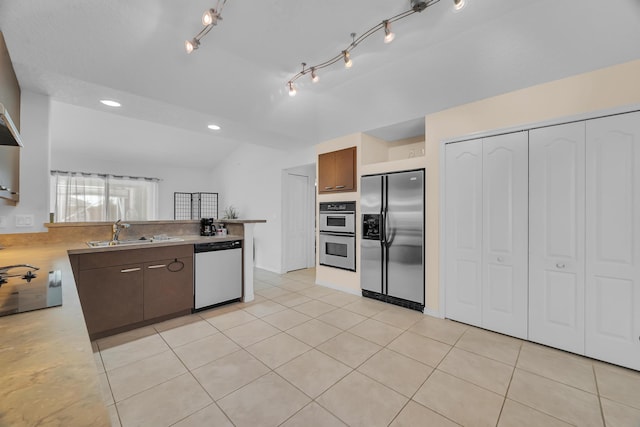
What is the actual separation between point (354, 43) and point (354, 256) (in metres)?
2.63

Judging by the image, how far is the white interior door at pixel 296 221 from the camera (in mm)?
5336

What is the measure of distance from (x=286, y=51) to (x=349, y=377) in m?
2.85

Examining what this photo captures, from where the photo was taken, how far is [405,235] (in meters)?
3.26

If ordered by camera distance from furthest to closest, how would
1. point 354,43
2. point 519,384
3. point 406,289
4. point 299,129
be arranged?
point 299,129, point 406,289, point 354,43, point 519,384

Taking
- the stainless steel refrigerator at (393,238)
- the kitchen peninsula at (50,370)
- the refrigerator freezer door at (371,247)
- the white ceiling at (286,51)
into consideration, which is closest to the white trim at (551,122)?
the white ceiling at (286,51)

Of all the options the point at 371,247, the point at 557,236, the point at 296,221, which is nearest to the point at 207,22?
the point at 371,247

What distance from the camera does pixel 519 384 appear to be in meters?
1.89

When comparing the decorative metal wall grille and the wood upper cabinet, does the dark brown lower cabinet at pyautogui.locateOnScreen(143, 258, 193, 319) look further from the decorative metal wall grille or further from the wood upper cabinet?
the decorative metal wall grille

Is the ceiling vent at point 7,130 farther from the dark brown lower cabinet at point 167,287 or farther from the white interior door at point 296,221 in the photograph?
the white interior door at point 296,221

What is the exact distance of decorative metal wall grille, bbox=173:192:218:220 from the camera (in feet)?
24.6

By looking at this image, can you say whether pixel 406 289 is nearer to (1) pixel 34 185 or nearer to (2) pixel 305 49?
(2) pixel 305 49

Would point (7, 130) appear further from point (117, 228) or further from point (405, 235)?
point (405, 235)

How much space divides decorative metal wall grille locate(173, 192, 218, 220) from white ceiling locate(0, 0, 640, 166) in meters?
4.65

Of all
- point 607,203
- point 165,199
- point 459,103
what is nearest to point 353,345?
point 607,203
